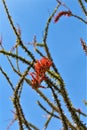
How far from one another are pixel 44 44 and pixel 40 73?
1.65m

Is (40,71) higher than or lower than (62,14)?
lower

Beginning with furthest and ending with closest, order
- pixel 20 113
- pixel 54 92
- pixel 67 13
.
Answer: pixel 67 13, pixel 20 113, pixel 54 92

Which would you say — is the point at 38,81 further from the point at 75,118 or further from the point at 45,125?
the point at 45,125

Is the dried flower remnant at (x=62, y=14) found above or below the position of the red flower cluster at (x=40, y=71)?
above

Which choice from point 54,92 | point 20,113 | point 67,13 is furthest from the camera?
point 67,13

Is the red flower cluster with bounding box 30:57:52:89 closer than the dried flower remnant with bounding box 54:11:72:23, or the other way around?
the red flower cluster with bounding box 30:57:52:89

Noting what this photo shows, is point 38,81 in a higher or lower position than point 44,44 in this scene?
lower

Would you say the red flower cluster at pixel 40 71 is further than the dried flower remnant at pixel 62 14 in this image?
No

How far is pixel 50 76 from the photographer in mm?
3221

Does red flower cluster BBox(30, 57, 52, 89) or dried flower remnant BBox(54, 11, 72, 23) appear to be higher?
dried flower remnant BBox(54, 11, 72, 23)

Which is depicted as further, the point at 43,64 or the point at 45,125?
the point at 45,125

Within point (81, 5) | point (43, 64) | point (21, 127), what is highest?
point (81, 5)

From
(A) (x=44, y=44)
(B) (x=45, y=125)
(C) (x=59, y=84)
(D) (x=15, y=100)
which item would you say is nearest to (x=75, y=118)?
(C) (x=59, y=84)

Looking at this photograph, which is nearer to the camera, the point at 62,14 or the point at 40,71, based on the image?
the point at 40,71
